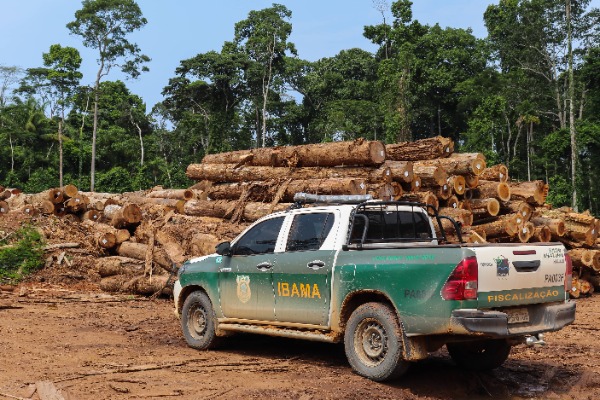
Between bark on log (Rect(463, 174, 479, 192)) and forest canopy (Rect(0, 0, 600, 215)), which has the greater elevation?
forest canopy (Rect(0, 0, 600, 215))

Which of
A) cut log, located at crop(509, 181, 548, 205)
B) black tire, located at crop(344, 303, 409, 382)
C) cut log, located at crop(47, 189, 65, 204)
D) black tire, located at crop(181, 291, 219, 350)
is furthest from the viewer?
cut log, located at crop(47, 189, 65, 204)

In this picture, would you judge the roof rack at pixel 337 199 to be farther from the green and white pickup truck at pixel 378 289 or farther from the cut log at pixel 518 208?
the cut log at pixel 518 208

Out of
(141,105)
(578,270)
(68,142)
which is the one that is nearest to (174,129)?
(141,105)

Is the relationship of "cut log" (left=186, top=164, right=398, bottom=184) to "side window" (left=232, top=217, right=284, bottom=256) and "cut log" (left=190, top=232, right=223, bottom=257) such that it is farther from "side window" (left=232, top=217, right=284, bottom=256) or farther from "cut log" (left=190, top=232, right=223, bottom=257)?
"side window" (left=232, top=217, right=284, bottom=256)

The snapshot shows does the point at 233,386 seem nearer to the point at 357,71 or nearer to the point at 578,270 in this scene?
the point at 578,270

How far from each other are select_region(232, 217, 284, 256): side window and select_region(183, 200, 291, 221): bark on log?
6.05m

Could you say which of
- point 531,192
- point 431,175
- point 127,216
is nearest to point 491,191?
point 531,192

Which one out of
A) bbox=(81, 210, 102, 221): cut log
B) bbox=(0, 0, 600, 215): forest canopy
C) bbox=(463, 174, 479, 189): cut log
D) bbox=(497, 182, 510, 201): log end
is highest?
bbox=(0, 0, 600, 215): forest canopy

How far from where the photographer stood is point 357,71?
59281mm

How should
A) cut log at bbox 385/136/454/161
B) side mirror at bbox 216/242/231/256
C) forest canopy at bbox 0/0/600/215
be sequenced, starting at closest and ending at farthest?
side mirror at bbox 216/242/231/256
cut log at bbox 385/136/454/161
forest canopy at bbox 0/0/600/215

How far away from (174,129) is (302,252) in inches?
2125

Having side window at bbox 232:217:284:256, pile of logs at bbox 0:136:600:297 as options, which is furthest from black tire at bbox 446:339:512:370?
pile of logs at bbox 0:136:600:297

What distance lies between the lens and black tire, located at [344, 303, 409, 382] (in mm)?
6652

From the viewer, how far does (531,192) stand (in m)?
16.8
